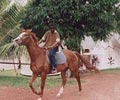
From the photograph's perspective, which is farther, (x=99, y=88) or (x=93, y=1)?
(x=93, y=1)

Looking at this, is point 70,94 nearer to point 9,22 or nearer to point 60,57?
point 60,57

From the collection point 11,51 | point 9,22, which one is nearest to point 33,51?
point 11,51

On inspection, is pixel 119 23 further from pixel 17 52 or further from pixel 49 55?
pixel 49 55

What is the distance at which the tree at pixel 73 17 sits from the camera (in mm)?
16438

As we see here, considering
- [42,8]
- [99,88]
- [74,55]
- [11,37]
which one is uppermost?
[42,8]

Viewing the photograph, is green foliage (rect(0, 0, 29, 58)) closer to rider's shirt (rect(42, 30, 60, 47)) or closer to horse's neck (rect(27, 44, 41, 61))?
rider's shirt (rect(42, 30, 60, 47))

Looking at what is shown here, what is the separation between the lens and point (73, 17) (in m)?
16.8

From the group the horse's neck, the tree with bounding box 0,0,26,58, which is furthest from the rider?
the tree with bounding box 0,0,26,58

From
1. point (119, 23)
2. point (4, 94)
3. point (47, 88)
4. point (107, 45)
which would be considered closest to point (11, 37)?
point (47, 88)

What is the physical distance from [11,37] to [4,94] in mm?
5387

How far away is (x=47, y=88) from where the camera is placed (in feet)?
41.7

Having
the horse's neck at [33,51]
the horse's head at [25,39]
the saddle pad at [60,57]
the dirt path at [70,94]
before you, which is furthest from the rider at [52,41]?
the dirt path at [70,94]

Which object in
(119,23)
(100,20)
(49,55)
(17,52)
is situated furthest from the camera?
(119,23)

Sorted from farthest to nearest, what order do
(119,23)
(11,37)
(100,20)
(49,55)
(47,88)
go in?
(119,23)
(100,20)
(11,37)
(47,88)
(49,55)
